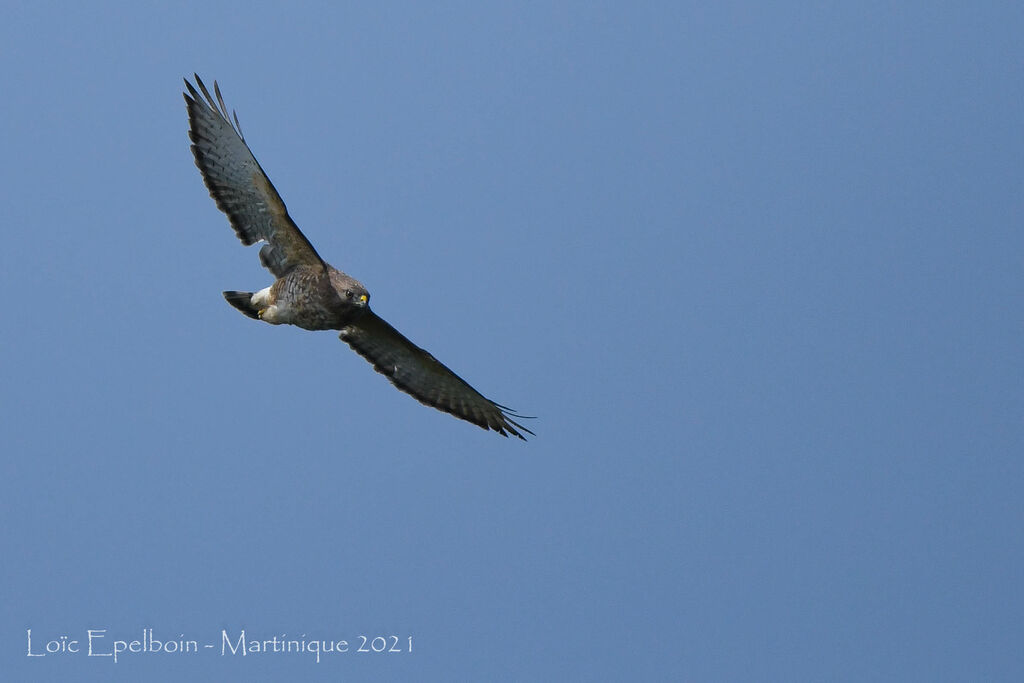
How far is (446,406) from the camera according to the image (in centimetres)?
1494

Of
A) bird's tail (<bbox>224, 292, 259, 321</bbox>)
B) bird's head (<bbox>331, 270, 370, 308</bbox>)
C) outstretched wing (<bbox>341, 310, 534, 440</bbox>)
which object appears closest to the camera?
bird's head (<bbox>331, 270, 370, 308</bbox>)

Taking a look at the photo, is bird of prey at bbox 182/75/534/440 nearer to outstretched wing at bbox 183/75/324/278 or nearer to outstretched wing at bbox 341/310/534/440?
outstretched wing at bbox 183/75/324/278

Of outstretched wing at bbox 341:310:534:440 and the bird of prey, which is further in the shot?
outstretched wing at bbox 341:310:534:440

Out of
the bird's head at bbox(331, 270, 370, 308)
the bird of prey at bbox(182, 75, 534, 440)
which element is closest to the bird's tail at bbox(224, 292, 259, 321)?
the bird of prey at bbox(182, 75, 534, 440)

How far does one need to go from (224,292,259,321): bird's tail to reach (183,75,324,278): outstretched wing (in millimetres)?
388

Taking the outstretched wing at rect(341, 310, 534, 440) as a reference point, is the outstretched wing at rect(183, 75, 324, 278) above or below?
above

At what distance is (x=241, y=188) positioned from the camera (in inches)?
513

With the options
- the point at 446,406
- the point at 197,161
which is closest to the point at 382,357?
the point at 446,406

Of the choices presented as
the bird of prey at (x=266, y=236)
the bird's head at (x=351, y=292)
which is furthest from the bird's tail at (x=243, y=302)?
the bird's head at (x=351, y=292)

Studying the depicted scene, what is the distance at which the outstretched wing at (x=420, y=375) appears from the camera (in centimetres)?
1435

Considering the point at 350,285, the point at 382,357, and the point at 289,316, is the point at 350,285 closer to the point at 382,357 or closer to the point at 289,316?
the point at 289,316

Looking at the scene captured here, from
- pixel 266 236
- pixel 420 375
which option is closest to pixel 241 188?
pixel 266 236

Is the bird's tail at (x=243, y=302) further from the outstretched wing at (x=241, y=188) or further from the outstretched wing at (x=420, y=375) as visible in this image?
the outstretched wing at (x=420, y=375)

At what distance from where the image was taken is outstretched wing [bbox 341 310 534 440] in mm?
14352
